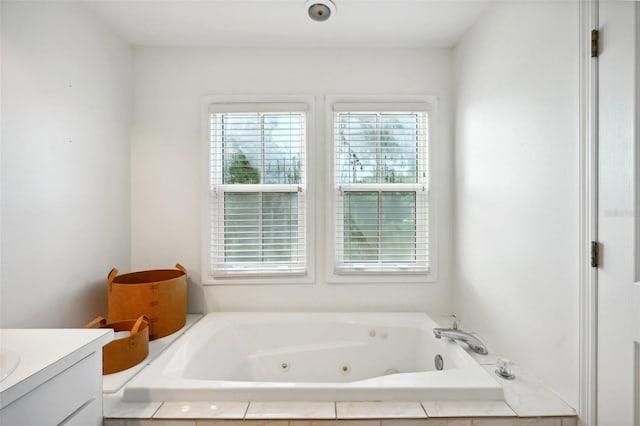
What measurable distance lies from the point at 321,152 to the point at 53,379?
1.71 metres

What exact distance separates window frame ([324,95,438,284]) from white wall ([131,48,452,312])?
0.04m

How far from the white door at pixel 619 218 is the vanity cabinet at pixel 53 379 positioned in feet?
5.50

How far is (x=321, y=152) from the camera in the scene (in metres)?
2.08

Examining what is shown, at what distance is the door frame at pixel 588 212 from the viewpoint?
1.02 metres

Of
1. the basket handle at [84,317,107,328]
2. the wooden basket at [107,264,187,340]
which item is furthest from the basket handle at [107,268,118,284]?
the basket handle at [84,317,107,328]

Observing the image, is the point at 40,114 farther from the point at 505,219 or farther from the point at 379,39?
the point at 505,219

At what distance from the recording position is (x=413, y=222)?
2.13 metres

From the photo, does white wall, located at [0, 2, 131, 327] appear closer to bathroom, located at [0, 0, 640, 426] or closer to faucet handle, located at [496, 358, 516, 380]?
bathroom, located at [0, 0, 640, 426]

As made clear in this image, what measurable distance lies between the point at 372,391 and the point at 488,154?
4.40 ft

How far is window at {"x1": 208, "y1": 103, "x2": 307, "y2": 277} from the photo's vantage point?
2080 mm

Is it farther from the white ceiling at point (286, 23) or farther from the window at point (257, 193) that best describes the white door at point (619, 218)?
the window at point (257, 193)

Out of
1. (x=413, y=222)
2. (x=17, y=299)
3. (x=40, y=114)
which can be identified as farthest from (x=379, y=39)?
(x=17, y=299)

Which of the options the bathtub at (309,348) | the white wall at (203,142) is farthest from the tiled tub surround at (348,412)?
the white wall at (203,142)

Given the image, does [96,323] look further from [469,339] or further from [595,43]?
[595,43]
